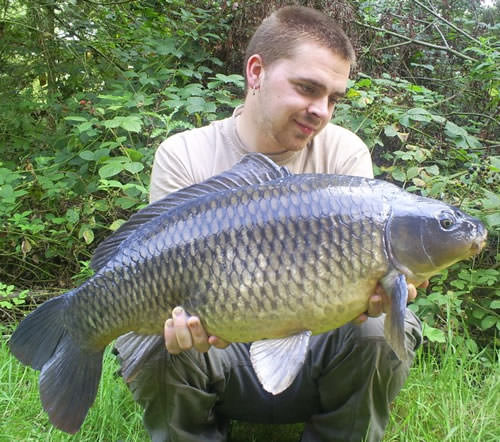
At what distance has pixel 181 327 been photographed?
129 centimetres

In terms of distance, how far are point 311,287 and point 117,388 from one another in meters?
1.07

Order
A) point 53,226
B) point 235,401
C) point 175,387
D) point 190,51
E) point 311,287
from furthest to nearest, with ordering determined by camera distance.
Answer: point 190,51
point 53,226
point 235,401
point 175,387
point 311,287

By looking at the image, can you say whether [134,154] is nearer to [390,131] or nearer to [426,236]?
[390,131]

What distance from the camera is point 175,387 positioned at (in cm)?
151

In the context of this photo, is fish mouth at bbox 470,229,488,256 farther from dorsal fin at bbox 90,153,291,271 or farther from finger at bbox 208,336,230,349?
finger at bbox 208,336,230,349

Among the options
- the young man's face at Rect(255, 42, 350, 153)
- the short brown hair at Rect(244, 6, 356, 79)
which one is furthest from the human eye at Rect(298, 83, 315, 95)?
the short brown hair at Rect(244, 6, 356, 79)

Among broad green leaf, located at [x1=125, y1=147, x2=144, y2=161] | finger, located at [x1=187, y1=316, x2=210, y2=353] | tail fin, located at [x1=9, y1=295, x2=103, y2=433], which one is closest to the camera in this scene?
finger, located at [x1=187, y1=316, x2=210, y2=353]

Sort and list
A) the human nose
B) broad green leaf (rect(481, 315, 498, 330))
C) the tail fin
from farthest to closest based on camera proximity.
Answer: broad green leaf (rect(481, 315, 498, 330)) < the human nose < the tail fin

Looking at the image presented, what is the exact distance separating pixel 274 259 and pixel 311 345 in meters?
0.51

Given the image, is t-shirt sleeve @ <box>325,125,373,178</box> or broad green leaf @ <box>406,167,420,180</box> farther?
broad green leaf @ <box>406,167,420,180</box>

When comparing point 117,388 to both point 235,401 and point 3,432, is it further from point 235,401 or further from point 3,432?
point 235,401

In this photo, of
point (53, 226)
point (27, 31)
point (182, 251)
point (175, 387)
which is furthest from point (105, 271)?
point (27, 31)

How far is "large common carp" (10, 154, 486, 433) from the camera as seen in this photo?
117 centimetres

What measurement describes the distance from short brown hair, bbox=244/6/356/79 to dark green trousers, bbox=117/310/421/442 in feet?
2.72
